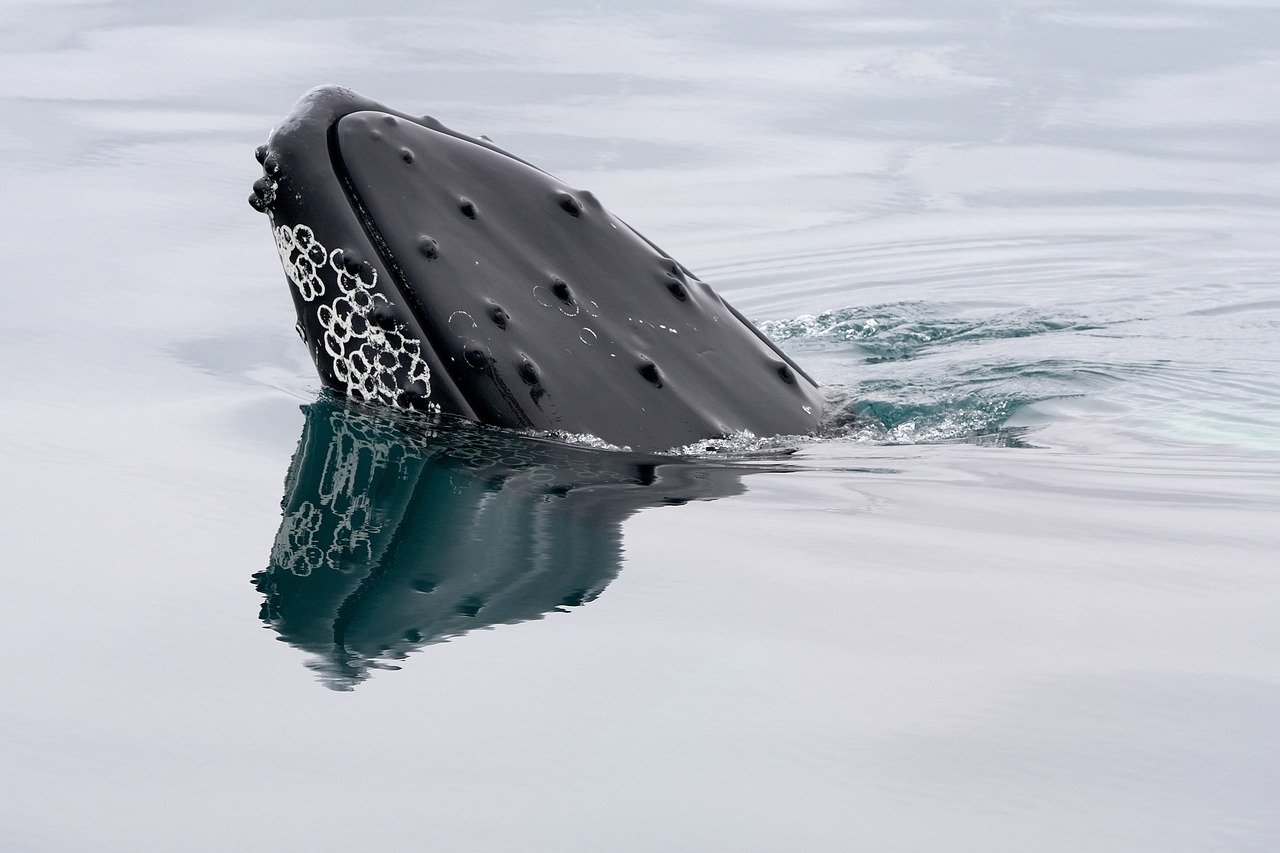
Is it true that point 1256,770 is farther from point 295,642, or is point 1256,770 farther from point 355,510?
point 355,510

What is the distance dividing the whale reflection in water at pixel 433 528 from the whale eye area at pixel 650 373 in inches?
12.8

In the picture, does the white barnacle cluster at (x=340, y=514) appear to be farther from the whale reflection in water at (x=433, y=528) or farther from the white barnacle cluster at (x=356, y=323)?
the white barnacle cluster at (x=356, y=323)

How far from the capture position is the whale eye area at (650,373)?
22.8ft

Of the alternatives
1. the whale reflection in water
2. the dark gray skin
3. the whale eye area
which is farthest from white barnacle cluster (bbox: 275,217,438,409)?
the whale eye area

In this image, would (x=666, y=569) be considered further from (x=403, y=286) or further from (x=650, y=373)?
(x=403, y=286)

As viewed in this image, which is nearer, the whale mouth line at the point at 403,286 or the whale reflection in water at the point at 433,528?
the whale reflection in water at the point at 433,528

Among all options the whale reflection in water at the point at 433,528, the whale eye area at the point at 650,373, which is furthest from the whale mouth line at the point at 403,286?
the whale eye area at the point at 650,373

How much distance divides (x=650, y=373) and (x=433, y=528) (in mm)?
1283

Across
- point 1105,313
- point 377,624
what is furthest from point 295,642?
point 1105,313

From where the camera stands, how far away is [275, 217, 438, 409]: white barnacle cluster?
22.6 feet

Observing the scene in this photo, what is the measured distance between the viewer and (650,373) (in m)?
6.97

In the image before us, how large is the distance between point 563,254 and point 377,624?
245 cm

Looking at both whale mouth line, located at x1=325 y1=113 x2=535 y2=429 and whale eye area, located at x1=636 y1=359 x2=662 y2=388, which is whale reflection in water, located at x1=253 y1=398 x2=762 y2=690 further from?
whale eye area, located at x1=636 y1=359 x2=662 y2=388

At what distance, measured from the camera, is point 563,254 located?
712cm
